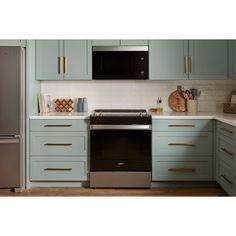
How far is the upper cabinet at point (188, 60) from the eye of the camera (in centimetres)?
468

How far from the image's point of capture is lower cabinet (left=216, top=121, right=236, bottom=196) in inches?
146

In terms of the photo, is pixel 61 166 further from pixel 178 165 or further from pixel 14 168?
pixel 178 165

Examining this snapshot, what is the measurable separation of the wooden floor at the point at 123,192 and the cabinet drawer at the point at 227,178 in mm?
189

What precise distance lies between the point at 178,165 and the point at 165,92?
967mm

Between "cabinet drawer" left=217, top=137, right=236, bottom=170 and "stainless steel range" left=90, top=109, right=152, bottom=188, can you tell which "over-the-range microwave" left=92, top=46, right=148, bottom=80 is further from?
"cabinet drawer" left=217, top=137, right=236, bottom=170

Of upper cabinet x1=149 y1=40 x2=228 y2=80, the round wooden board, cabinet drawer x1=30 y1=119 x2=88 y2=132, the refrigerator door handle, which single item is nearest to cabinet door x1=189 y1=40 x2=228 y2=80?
upper cabinet x1=149 y1=40 x2=228 y2=80

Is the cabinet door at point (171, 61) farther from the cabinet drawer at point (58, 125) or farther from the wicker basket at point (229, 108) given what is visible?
the cabinet drawer at point (58, 125)

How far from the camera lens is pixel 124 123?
14.4ft

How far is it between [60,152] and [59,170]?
0.20 metres

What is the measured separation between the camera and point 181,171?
4.49 meters

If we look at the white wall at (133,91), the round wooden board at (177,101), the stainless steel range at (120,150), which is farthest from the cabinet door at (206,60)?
the stainless steel range at (120,150)

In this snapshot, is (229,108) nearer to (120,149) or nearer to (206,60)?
(206,60)

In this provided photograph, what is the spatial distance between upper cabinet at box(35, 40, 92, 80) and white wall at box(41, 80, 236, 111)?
0.98ft
